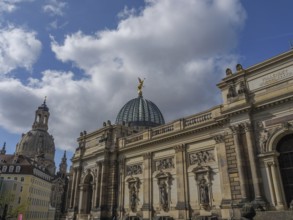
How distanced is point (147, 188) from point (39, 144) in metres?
108

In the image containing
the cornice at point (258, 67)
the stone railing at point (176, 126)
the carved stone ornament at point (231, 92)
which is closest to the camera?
the cornice at point (258, 67)

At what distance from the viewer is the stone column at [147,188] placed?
102 feet

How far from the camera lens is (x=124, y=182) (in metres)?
35.4

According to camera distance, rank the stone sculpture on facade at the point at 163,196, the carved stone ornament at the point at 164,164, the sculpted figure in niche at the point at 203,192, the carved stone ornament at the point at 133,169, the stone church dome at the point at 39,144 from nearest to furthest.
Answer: the sculpted figure in niche at the point at 203,192, the stone sculpture on facade at the point at 163,196, the carved stone ornament at the point at 164,164, the carved stone ornament at the point at 133,169, the stone church dome at the point at 39,144

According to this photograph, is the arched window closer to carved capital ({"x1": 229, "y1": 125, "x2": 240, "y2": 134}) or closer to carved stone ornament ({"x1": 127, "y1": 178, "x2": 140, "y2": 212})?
carved capital ({"x1": 229, "y1": 125, "x2": 240, "y2": 134})

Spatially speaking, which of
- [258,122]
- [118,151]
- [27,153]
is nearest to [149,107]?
[118,151]

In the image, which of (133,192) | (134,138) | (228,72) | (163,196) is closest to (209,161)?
(163,196)

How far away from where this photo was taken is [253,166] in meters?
22.4

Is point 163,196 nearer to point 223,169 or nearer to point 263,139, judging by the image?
point 223,169

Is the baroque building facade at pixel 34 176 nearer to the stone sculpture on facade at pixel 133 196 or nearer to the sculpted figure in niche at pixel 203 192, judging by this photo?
the stone sculpture on facade at pixel 133 196

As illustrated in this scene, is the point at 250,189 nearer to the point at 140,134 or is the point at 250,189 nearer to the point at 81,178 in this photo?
the point at 140,134

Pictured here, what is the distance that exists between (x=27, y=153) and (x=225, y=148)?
386ft

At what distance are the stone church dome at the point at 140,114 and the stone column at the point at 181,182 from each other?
20462 mm

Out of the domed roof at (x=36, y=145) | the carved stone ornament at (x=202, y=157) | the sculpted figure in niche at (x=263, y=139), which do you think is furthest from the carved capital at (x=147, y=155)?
the domed roof at (x=36, y=145)
